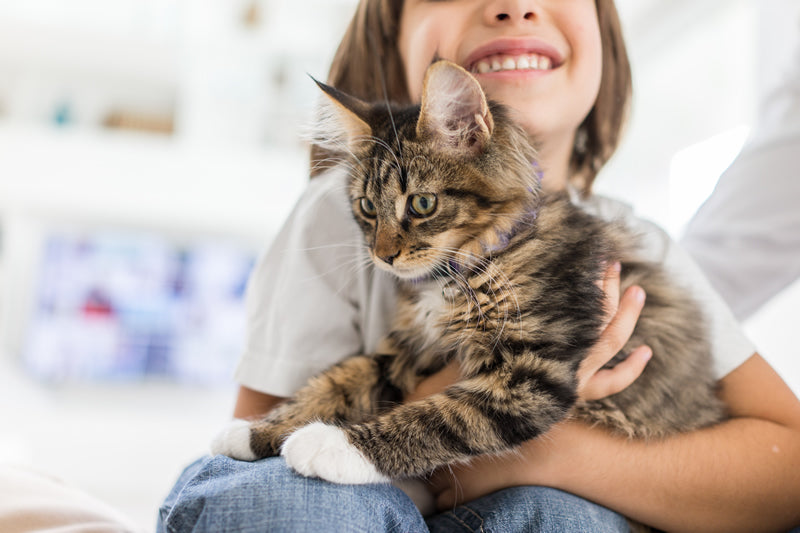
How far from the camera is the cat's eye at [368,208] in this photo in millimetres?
1220

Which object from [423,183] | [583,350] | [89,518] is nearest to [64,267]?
[89,518]

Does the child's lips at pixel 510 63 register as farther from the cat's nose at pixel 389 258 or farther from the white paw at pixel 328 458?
the white paw at pixel 328 458

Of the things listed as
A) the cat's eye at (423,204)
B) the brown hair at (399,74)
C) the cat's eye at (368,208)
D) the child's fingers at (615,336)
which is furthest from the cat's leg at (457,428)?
the brown hair at (399,74)

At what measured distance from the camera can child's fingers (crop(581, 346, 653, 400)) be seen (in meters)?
1.14

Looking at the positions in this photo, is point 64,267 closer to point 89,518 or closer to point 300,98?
point 300,98

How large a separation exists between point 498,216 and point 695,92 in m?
2.69

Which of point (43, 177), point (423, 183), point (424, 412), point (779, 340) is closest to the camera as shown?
point (424, 412)

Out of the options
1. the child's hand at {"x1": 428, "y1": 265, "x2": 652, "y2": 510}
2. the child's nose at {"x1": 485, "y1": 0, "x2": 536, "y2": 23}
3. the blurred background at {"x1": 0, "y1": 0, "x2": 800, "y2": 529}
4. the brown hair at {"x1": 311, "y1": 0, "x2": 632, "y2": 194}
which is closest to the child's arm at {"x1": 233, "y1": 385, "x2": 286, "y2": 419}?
the child's hand at {"x1": 428, "y1": 265, "x2": 652, "y2": 510}

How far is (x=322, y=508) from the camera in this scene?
2.78 ft

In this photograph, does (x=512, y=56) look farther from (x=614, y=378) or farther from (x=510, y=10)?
(x=614, y=378)

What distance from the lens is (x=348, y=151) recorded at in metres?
1.32

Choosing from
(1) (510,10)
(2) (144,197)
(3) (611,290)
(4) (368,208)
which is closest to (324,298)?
(4) (368,208)

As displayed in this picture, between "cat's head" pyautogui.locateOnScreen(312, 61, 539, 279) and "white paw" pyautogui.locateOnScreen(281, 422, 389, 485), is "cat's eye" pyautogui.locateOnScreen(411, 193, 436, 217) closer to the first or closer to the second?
"cat's head" pyautogui.locateOnScreen(312, 61, 539, 279)

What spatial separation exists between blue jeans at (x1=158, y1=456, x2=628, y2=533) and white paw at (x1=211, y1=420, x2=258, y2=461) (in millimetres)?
87
